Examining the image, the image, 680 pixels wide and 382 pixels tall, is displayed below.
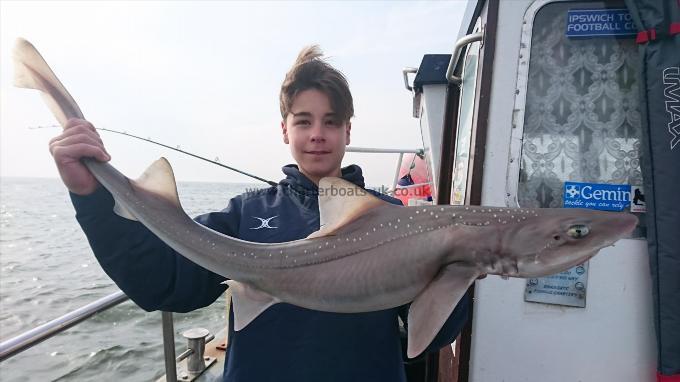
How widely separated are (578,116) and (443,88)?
138 inches

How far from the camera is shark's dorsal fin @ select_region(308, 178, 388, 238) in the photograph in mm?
1801

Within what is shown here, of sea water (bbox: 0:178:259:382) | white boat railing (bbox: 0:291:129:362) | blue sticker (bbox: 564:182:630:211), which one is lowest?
sea water (bbox: 0:178:259:382)

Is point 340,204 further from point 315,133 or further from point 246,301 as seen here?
point 315,133

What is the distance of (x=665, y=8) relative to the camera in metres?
2.46

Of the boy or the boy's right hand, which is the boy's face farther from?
the boy's right hand

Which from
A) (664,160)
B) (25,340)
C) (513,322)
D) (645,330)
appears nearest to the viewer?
(25,340)

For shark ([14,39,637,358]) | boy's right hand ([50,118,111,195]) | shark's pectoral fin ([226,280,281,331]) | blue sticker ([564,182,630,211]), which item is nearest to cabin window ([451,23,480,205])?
blue sticker ([564,182,630,211])

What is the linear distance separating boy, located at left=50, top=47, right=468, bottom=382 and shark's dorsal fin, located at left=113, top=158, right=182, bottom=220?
0.58 ft

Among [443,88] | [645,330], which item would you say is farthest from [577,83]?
[443,88]

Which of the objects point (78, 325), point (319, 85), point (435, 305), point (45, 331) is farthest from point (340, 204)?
point (78, 325)

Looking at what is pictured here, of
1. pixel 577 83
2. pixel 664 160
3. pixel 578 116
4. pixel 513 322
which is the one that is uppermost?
pixel 577 83

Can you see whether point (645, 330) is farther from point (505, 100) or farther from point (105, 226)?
point (105, 226)

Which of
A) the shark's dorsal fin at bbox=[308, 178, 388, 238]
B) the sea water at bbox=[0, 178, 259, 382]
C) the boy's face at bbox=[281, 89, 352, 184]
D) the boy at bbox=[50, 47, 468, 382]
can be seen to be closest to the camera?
the shark's dorsal fin at bbox=[308, 178, 388, 238]

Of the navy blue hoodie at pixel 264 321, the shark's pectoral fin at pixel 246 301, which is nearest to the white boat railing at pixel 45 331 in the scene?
the navy blue hoodie at pixel 264 321
